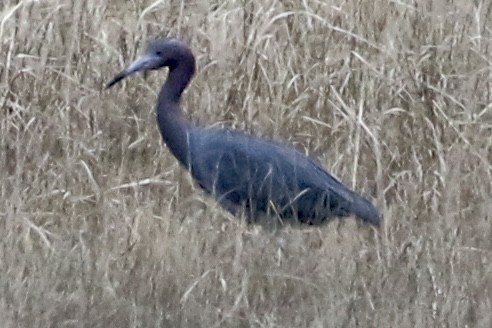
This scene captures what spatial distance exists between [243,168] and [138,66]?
0.60m

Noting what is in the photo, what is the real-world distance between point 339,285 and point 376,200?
899mm

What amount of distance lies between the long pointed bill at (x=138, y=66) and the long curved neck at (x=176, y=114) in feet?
0.34

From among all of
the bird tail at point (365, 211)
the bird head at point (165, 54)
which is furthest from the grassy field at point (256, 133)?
the bird head at point (165, 54)

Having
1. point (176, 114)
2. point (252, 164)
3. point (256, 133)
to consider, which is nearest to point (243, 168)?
point (252, 164)

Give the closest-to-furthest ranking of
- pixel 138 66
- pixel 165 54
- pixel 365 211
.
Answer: pixel 365 211
pixel 138 66
pixel 165 54

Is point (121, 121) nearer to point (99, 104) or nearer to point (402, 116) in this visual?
point (99, 104)

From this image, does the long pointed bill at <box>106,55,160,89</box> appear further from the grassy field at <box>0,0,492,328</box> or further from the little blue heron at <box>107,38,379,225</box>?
the grassy field at <box>0,0,492,328</box>

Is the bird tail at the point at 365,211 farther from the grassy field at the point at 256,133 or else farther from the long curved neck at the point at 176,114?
the long curved neck at the point at 176,114

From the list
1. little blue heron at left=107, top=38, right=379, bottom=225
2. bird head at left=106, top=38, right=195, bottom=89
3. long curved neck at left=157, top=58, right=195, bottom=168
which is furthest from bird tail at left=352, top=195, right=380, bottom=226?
bird head at left=106, top=38, right=195, bottom=89

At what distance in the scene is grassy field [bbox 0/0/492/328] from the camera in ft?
15.3

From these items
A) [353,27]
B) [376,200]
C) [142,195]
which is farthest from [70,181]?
[353,27]

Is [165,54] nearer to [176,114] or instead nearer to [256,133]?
[176,114]

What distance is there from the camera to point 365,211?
5.43 m

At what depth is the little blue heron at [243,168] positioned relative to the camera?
5.51 meters
